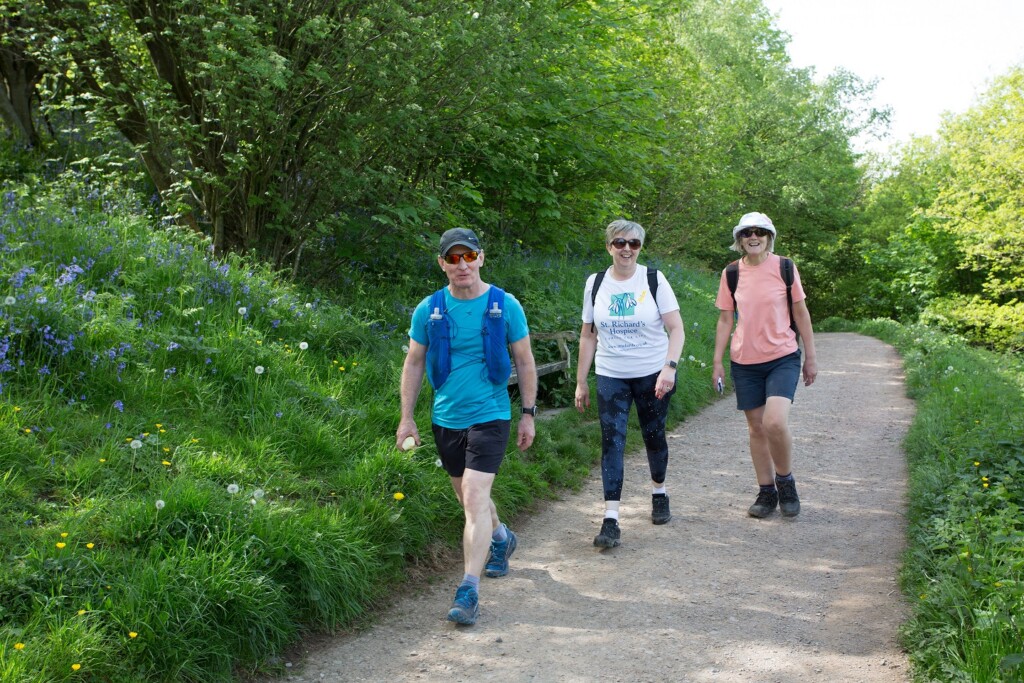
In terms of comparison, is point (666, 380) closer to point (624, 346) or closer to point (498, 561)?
point (624, 346)

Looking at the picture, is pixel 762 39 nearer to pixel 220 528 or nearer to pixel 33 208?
pixel 33 208

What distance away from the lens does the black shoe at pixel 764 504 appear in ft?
21.1

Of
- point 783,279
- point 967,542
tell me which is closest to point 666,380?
point 783,279

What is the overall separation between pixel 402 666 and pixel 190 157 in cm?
575

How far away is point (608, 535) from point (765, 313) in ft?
5.87

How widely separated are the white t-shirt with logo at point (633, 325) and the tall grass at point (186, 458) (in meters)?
1.27

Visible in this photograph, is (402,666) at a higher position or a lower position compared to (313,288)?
lower

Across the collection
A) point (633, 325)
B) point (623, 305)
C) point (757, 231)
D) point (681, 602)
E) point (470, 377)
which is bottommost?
point (681, 602)

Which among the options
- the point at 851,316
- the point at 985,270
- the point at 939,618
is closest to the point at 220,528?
the point at 939,618

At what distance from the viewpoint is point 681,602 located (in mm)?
4891

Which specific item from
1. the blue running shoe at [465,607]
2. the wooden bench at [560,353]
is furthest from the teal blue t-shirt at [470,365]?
the wooden bench at [560,353]

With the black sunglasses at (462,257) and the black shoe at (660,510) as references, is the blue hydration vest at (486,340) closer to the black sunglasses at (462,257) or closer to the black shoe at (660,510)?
the black sunglasses at (462,257)

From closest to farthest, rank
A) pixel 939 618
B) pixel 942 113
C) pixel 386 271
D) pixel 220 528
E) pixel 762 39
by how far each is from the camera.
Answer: pixel 939 618 → pixel 220 528 → pixel 386 271 → pixel 942 113 → pixel 762 39

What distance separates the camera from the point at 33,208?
7504mm
